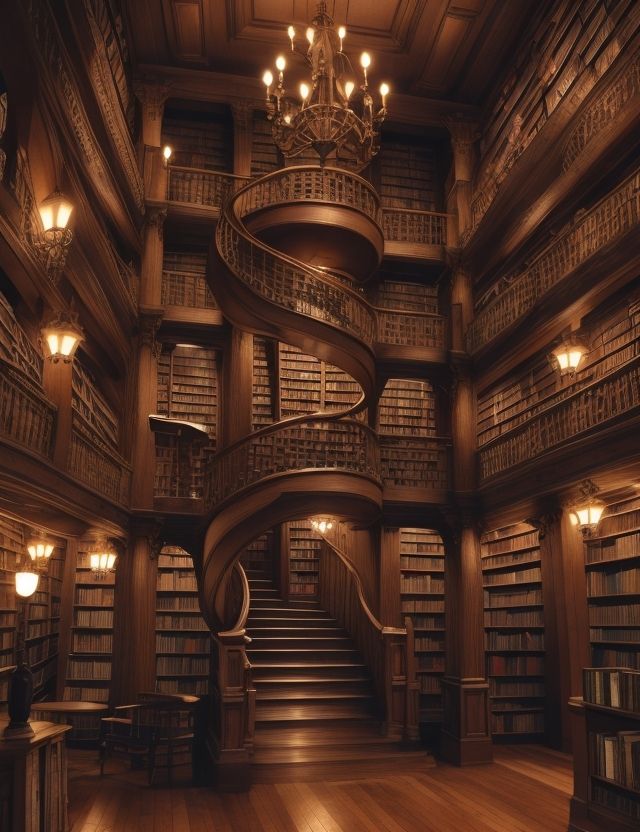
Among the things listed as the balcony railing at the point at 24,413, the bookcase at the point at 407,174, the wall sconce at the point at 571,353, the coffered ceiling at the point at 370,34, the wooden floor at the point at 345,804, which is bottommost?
the wooden floor at the point at 345,804

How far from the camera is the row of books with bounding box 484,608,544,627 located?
895 cm

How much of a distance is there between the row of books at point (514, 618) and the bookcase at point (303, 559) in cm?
228

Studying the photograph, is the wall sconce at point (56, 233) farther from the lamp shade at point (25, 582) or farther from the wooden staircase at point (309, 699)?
the wooden staircase at point (309, 699)

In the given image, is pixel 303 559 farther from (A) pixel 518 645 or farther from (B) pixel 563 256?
(B) pixel 563 256

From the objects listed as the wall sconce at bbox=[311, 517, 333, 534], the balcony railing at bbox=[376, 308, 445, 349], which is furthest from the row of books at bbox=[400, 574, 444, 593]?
the balcony railing at bbox=[376, 308, 445, 349]

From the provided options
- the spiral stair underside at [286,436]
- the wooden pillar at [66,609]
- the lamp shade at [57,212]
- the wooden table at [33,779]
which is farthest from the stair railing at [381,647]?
the lamp shade at [57,212]

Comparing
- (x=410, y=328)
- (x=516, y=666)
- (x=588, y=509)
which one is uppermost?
(x=410, y=328)

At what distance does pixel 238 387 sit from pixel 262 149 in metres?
3.72

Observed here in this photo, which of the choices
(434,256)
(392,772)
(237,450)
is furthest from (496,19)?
(392,772)

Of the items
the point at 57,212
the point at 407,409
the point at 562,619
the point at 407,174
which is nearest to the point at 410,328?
the point at 407,409

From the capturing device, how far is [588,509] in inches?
264

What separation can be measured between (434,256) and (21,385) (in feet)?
20.6

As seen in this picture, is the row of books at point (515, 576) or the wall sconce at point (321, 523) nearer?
the row of books at point (515, 576)

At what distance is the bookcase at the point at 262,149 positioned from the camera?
36.0ft
